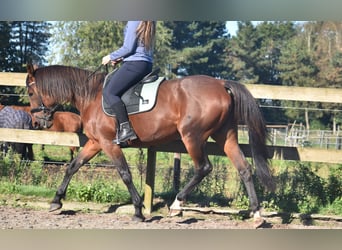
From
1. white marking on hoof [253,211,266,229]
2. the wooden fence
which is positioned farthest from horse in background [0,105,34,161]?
white marking on hoof [253,211,266,229]

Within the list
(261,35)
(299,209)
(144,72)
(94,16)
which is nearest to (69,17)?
(94,16)

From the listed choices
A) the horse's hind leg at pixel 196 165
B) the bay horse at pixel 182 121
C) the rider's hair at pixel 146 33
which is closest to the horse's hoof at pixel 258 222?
the bay horse at pixel 182 121

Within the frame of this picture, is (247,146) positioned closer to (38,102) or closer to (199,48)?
(38,102)

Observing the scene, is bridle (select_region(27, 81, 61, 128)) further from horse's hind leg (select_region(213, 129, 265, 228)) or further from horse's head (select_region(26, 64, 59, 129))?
horse's hind leg (select_region(213, 129, 265, 228))

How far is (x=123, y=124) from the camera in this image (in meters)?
5.29

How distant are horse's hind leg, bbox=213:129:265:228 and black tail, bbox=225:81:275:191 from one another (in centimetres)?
20

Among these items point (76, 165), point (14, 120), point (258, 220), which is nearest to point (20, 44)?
point (14, 120)

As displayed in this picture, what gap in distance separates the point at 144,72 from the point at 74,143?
1.51 meters

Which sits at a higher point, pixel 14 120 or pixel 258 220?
pixel 14 120

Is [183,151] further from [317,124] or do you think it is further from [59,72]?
[317,124]

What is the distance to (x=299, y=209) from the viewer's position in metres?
5.95

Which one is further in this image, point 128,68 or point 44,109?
point 44,109

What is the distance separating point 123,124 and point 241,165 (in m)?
1.53

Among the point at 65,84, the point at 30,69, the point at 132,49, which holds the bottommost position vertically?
the point at 65,84
